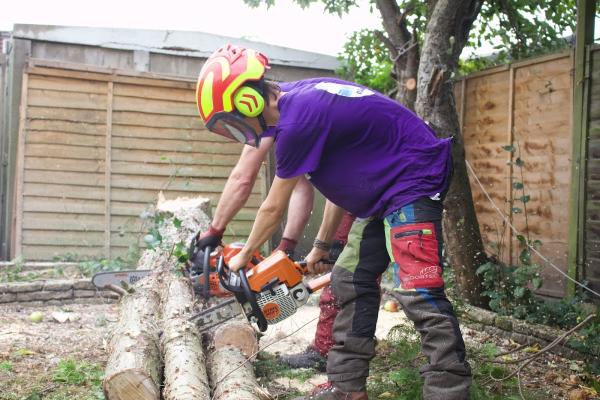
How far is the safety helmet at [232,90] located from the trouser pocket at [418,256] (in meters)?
0.83

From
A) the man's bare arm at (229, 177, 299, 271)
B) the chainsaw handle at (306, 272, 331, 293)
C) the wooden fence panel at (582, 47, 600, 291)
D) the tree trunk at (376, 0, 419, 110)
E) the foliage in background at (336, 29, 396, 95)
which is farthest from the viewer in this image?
the foliage in background at (336, 29, 396, 95)

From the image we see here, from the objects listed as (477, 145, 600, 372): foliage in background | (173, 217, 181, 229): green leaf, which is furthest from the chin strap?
(173, 217, 181, 229): green leaf

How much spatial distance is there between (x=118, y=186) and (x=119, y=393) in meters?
5.35

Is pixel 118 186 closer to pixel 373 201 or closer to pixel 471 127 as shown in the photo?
pixel 471 127

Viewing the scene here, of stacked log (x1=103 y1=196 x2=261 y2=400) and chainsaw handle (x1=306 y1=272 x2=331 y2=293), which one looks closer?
stacked log (x1=103 y1=196 x2=261 y2=400)

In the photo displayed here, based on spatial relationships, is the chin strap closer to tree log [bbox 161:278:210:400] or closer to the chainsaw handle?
the chainsaw handle

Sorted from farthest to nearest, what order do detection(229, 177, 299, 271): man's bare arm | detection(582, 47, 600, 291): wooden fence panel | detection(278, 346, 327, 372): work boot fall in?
1. detection(582, 47, 600, 291): wooden fence panel
2. detection(278, 346, 327, 372): work boot
3. detection(229, 177, 299, 271): man's bare arm

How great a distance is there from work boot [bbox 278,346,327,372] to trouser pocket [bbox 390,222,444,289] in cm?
145

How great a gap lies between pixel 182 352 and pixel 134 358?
0.26 meters

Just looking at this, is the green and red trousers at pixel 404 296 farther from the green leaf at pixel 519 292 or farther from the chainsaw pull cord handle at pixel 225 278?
the green leaf at pixel 519 292

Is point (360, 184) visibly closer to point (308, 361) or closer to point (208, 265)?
point (208, 265)

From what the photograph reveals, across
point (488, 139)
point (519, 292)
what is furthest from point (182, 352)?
point (488, 139)

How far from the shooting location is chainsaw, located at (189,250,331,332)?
10.0 feet

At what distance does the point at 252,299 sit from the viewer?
306cm
